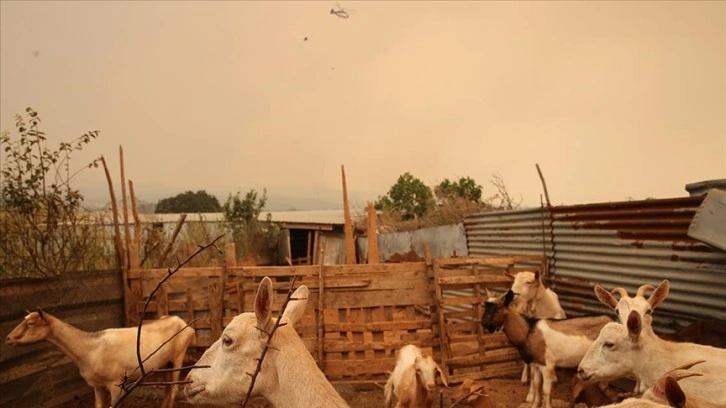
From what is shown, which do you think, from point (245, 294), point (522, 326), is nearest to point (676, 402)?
point (522, 326)

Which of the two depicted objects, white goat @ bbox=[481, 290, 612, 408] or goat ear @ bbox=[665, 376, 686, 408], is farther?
white goat @ bbox=[481, 290, 612, 408]

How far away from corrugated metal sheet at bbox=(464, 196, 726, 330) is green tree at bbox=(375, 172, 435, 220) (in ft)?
48.9

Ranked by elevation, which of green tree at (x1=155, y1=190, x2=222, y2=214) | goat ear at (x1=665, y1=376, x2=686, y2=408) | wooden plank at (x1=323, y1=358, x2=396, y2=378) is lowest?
wooden plank at (x1=323, y1=358, x2=396, y2=378)

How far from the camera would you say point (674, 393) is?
2193 mm

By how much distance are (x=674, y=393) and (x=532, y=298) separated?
6443 millimetres

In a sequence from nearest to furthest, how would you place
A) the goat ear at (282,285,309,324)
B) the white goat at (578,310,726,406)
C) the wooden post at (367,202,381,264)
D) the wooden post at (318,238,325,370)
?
the goat ear at (282,285,309,324) < the white goat at (578,310,726,406) < the wooden post at (318,238,325,370) < the wooden post at (367,202,381,264)

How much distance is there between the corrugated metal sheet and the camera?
5752 mm

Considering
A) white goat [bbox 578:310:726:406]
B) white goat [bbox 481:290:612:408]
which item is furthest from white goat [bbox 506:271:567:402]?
white goat [bbox 578:310:726:406]

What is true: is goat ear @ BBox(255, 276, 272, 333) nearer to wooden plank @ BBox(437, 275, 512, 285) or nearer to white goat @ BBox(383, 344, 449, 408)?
white goat @ BBox(383, 344, 449, 408)

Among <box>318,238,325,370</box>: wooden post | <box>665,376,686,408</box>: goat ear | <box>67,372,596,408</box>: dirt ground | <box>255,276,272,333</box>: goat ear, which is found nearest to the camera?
<box>665,376,686,408</box>: goat ear

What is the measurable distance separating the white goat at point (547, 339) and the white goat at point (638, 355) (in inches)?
85.6

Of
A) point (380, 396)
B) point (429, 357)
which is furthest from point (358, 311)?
point (429, 357)

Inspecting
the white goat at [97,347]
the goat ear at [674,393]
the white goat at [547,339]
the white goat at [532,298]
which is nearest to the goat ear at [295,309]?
the goat ear at [674,393]

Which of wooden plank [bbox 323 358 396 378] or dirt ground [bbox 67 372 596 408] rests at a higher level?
wooden plank [bbox 323 358 396 378]
